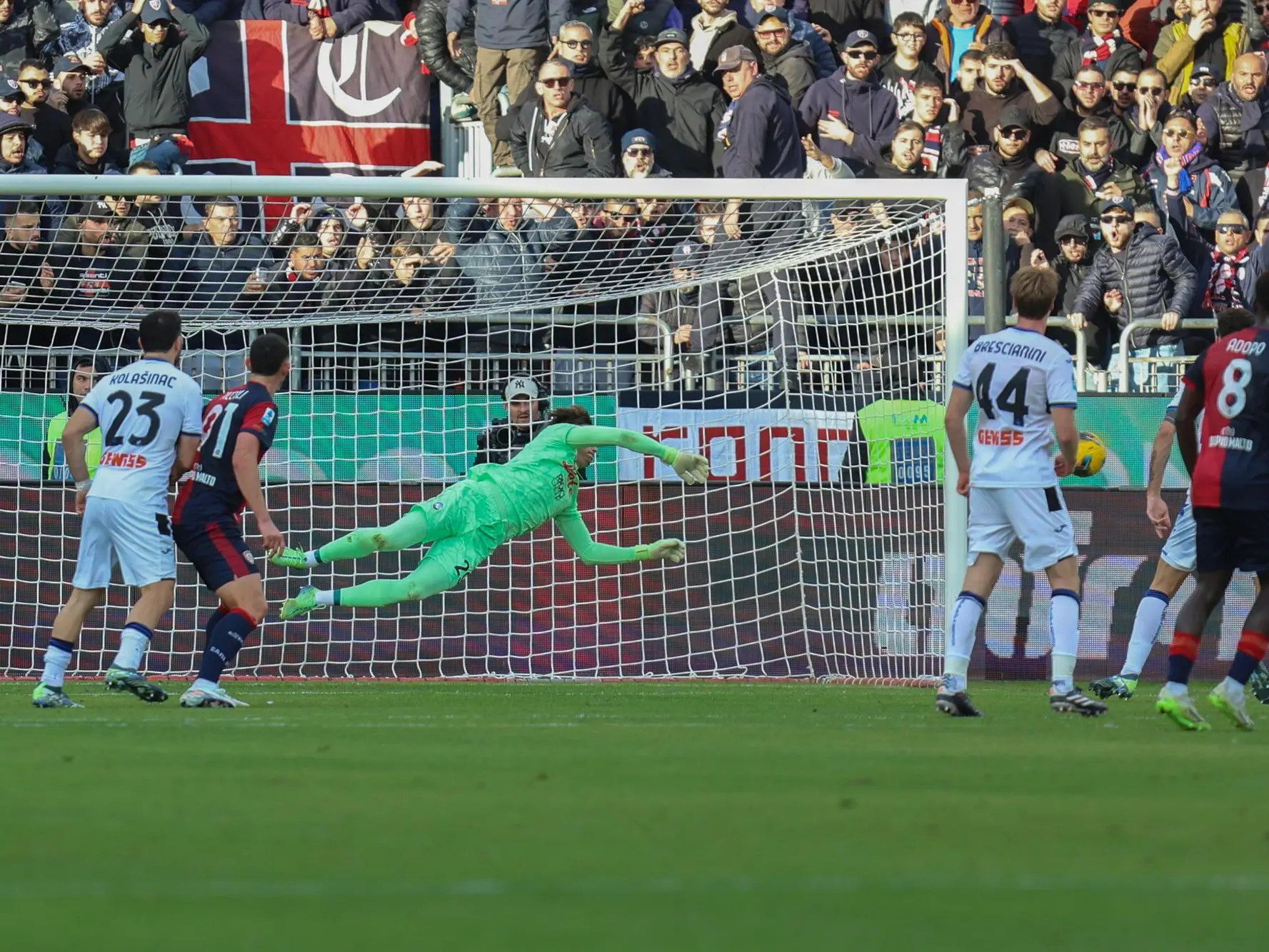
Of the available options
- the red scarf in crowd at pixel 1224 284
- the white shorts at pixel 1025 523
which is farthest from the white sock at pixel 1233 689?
the red scarf in crowd at pixel 1224 284

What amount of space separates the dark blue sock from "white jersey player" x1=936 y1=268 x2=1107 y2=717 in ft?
11.6

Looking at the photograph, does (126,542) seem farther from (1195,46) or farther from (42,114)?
(1195,46)

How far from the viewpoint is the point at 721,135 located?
17.7 m

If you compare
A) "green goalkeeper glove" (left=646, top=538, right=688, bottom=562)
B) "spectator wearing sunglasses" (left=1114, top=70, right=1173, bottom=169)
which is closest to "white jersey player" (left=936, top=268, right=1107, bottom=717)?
"green goalkeeper glove" (left=646, top=538, right=688, bottom=562)

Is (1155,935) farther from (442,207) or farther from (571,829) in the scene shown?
(442,207)

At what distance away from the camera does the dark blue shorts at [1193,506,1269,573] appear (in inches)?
342

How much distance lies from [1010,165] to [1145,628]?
720cm

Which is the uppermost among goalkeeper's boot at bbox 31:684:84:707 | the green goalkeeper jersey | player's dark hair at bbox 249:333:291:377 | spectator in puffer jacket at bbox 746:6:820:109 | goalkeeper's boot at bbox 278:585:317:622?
spectator in puffer jacket at bbox 746:6:820:109

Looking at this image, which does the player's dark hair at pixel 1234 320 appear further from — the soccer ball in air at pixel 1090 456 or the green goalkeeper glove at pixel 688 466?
the green goalkeeper glove at pixel 688 466

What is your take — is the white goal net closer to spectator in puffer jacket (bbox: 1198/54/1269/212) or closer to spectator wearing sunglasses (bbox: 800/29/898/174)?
spectator wearing sunglasses (bbox: 800/29/898/174)

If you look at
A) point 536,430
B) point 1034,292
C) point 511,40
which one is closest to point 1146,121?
point 511,40

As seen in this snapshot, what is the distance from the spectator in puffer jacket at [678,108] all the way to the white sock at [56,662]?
919 centimetres

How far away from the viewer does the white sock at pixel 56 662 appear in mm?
10180

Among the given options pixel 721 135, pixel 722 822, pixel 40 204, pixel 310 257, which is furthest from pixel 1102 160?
pixel 722 822
